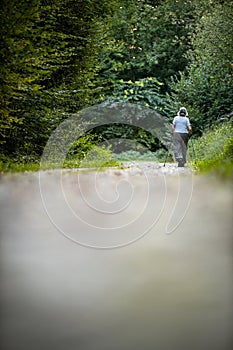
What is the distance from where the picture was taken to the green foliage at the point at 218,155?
28.3 ft

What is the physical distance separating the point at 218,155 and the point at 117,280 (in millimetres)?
9827

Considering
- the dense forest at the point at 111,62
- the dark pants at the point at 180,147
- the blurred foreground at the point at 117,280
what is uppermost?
the dense forest at the point at 111,62

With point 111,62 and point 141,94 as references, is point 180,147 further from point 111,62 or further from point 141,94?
point 111,62

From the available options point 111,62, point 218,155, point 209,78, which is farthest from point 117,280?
point 111,62

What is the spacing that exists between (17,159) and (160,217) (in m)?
8.08

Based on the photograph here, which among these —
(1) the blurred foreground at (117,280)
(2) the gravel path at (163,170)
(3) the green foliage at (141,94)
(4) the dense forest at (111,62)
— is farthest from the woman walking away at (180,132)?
(3) the green foliage at (141,94)

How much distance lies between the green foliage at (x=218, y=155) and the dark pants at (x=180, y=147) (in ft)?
1.28

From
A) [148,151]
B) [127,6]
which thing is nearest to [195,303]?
[148,151]

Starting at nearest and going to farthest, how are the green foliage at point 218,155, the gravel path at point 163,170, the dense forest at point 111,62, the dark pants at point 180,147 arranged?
the green foliage at point 218,155 → the gravel path at point 163,170 → the dense forest at point 111,62 → the dark pants at point 180,147

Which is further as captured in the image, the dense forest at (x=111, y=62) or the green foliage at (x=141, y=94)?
the green foliage at (x=141, y=94)

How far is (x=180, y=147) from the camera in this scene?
1512 cm

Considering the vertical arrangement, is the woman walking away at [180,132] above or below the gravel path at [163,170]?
above

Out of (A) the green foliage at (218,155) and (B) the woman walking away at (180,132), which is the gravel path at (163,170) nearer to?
(A) the green foliage at (218,155)

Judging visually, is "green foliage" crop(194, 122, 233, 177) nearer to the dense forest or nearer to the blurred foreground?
the dense forest
